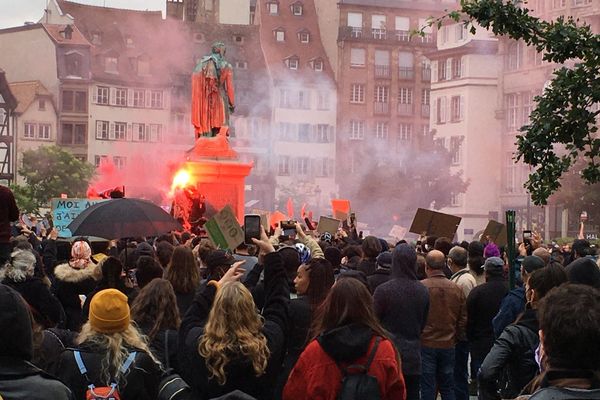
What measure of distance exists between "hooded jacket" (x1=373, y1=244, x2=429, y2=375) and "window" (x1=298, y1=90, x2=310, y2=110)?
75044mm

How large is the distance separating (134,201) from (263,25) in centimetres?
7391

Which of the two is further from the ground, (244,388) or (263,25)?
(263,25)

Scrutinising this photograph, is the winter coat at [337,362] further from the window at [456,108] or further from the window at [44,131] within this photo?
the window at [456,108]

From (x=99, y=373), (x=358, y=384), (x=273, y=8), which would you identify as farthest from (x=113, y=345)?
A: (x=273, y=8)

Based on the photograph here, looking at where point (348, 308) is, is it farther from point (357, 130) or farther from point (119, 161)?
point (357, 130)

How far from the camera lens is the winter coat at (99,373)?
5465 millimetres

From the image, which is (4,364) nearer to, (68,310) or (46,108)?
(68,310)

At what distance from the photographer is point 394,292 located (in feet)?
29.5

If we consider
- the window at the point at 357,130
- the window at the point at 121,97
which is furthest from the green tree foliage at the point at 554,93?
the window at the point at 357,130

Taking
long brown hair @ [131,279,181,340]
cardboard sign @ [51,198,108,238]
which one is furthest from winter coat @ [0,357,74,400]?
cardboard sign @ [51,198,108,238]

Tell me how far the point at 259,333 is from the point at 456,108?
75.2 m

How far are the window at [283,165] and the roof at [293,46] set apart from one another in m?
5.26

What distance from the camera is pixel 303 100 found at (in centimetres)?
8425

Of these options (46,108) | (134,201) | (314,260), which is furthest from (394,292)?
(46,108)
